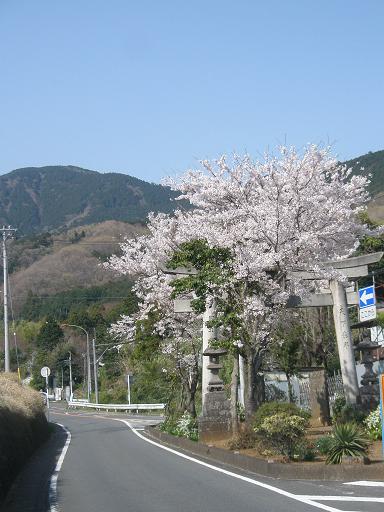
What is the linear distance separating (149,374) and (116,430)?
197 inches

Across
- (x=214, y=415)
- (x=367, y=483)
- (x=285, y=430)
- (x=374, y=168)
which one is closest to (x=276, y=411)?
(x=285, y=430)

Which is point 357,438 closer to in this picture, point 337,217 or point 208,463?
point 208,463

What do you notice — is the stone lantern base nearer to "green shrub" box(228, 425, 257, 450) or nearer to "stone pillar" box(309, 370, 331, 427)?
"green shrub" box(228, 425, 257, 450)

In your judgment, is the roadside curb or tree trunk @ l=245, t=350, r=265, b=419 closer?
the roadside curb

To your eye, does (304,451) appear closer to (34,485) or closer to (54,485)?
(54,485)

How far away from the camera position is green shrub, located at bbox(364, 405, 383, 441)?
16984mm

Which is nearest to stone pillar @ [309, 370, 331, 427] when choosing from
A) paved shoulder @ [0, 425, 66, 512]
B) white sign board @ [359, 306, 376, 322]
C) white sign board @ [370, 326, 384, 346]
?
Answer: white sign board @ [359, 306, 376, 322]

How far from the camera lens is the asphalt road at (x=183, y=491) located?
11.4 m

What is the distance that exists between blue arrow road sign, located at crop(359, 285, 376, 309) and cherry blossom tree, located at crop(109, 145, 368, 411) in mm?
892

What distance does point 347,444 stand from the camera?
1431 centimetres

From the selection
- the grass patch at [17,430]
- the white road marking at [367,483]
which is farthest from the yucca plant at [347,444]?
the grass patch at [17,430]

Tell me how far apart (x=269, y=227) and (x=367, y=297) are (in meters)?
3.07

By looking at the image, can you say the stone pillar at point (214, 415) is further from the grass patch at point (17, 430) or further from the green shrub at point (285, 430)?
the green shrub at point (285, 430)

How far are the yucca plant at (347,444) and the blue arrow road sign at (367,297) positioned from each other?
16.4 feet
